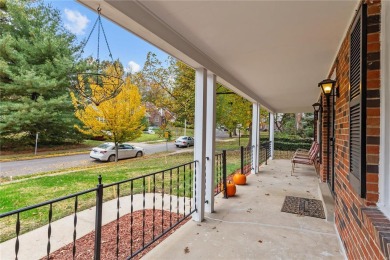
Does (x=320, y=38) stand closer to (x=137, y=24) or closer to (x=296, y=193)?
(x=137, y=24)

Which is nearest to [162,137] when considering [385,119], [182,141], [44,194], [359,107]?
[182,141]

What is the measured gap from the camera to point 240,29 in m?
2.04

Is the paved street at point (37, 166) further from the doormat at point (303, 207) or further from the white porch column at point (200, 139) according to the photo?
the doormat at point (303, 207)

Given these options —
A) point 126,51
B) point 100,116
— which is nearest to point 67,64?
point 126,51

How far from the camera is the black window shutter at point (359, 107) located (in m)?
1.26

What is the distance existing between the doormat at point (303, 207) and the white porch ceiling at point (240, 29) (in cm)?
217

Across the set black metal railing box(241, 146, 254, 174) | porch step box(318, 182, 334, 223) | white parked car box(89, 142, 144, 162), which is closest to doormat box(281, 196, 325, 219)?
porch step box(318, 182, 334, 223)

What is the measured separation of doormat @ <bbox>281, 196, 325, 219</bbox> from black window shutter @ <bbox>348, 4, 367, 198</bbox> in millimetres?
1951

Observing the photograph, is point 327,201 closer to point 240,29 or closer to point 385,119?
point 385,119

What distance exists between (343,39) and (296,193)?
2.99 m

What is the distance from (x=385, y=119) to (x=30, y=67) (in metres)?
13.6

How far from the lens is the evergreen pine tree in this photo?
34.5ft

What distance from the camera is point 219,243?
2.35m

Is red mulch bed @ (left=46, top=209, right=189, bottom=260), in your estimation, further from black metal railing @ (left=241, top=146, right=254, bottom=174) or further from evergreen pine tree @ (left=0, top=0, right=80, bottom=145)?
evergreen pine tree @ (left=0, top=0, right=80, bottom=145)
